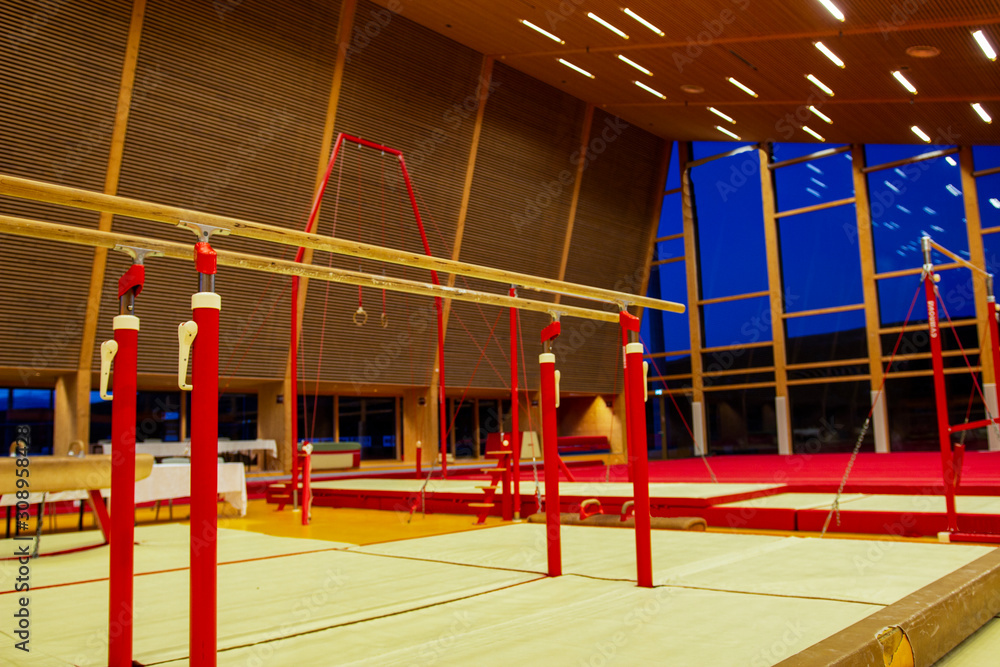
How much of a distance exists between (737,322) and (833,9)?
912 cm

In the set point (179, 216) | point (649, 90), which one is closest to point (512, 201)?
point (649, 90)

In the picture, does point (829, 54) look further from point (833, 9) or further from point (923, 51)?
point (833, 9)

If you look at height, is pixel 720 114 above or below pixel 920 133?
above

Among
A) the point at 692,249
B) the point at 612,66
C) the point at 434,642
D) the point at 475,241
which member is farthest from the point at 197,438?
the point at 692,249

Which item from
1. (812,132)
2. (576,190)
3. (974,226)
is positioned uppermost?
(812,132)

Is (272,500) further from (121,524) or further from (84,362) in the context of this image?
(121,524)

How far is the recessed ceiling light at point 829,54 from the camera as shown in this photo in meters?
8.84

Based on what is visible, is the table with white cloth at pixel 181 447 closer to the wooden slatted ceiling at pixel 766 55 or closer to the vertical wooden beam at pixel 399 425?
the vertical wooden beam at pixel 399 425

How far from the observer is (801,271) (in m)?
15.3

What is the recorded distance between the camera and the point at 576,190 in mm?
14641

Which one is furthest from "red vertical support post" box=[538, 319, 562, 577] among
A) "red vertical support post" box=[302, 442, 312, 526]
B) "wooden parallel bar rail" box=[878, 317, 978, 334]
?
"wooden parallel bar rail" box=[878, 317, 978, 334]

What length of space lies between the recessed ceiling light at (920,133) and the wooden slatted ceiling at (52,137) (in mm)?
11957

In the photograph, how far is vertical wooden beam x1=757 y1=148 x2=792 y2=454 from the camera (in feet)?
49.8

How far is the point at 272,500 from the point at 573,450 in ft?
30.0
